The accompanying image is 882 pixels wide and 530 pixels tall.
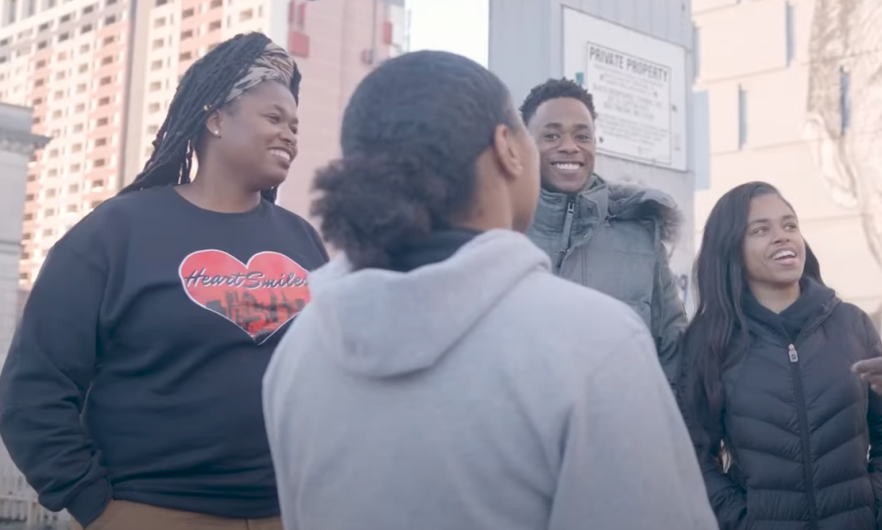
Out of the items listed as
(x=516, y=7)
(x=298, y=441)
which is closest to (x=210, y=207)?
(x=298, y=441)

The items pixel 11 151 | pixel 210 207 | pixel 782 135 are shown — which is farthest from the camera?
pixel 782 135

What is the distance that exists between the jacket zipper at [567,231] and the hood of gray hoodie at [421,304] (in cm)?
156

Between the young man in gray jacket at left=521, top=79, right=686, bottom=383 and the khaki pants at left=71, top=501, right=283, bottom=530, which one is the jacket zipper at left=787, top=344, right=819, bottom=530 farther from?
the khaki pants at left=71, top=501, right=283, bottom=530

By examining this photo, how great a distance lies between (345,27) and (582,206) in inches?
1463

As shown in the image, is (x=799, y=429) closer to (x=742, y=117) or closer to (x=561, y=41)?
(x=561, y=41)

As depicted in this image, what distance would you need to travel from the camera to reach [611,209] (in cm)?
279

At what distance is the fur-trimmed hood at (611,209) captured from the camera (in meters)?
2.74

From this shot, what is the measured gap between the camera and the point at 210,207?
7.20 ft

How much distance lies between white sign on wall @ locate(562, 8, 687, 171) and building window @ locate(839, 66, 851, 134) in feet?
58.7

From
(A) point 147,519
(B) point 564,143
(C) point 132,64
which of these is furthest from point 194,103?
(C) point 132,64

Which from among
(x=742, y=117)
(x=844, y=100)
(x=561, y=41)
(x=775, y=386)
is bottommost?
(x=775, y=386)

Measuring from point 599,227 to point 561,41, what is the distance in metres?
1.59

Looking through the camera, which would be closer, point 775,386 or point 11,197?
point 775,386

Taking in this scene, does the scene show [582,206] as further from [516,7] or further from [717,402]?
[516,7]
